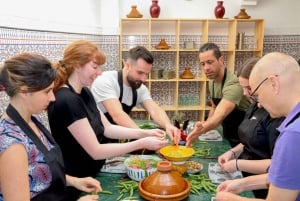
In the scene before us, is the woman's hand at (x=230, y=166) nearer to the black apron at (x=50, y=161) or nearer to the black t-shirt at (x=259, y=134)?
the black t-shirt at (x=259, y=134)

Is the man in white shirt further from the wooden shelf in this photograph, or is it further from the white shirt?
→ the wooden shelf

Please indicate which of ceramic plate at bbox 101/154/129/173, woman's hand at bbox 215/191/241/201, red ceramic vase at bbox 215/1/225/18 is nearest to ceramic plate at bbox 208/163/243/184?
woman's hand at bbox 215/191/241/201

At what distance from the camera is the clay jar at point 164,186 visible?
54.7 inches

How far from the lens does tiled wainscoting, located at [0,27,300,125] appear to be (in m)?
1.75

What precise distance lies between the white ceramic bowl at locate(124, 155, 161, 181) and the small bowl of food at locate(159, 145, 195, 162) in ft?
0.29

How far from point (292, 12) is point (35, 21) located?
414cm

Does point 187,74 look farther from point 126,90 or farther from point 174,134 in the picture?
point 174,134

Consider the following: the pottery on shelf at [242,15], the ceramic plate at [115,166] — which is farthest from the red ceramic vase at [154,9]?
the ceramic plate at [115,166]

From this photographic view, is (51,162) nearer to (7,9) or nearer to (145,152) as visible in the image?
(145,152)

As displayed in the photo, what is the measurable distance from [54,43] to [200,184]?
1735 mm

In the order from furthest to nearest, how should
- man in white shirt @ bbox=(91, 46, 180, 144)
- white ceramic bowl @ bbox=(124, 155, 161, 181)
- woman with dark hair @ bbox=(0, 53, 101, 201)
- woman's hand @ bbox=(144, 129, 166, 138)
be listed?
man in white shirt @ bbox=(91, 46, 180, 144), woman's hand @ bbox=(144, 129, 166, 138), white ceramic bowl @ bbox=(124, 155, 161, 181), woman with dark hair @ bbox=(0, 53, 101, 201)

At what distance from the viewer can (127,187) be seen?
5.16 ft

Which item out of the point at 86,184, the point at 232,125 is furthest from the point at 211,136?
the point at 86,184

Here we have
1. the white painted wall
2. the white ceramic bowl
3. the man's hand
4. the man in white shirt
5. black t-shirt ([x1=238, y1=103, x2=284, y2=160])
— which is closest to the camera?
the white ceramic bowl
